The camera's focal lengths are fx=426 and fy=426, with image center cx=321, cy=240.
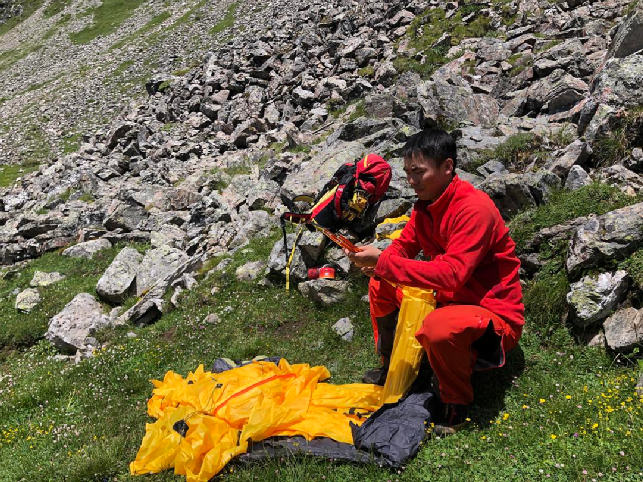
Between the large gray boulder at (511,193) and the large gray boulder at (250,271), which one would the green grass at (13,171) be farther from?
the large gray boulder at (511,193)

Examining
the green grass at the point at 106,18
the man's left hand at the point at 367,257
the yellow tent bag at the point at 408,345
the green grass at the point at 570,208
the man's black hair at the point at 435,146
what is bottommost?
the green grass at the point at 570,208

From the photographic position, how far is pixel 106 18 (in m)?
73.7

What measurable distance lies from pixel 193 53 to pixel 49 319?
4194 centimetres

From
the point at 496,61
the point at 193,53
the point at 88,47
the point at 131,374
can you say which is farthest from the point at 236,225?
the point at 88,47

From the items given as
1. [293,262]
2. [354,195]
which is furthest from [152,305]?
[354,195]

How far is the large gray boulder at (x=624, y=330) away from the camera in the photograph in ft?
15.4

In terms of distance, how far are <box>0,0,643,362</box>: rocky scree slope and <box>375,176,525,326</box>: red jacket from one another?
1.42 metres

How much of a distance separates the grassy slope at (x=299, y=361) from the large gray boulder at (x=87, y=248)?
5.84 m

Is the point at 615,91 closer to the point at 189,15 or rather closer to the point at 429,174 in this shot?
the point at 429,174

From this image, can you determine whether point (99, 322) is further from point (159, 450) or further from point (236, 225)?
point (159, 450)

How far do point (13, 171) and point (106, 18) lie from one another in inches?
2087

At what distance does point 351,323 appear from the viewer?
7.43 m

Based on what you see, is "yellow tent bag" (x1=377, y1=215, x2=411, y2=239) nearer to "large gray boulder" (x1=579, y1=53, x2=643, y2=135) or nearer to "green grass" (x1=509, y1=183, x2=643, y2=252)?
"green grass" (x1=509, y1=183, x2=643, y2=252)

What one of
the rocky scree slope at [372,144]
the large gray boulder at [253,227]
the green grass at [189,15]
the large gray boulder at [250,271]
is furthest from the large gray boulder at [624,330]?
the green grass at [189,15]
